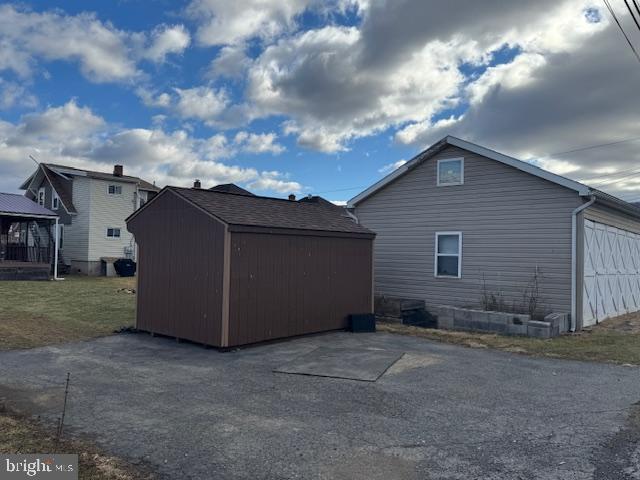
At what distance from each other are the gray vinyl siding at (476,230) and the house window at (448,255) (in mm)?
140

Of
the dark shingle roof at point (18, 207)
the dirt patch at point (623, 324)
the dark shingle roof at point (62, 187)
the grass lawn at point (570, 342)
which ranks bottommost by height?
the grass lawn at point (570, 342)

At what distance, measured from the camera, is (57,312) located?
42.0 feet

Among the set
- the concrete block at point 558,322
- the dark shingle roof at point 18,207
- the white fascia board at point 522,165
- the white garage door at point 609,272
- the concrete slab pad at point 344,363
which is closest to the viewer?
the concrete slab pad at point 344,363

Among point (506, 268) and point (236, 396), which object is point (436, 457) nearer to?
point (236, 396)

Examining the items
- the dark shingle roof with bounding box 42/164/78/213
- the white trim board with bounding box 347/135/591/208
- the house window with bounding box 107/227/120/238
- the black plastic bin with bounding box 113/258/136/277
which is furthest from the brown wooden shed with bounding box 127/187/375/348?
the dark shingle roof with bounding box 42/164/78/213

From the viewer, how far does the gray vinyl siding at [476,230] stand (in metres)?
11.1

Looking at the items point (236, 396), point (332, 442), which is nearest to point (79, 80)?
point (236, 396)

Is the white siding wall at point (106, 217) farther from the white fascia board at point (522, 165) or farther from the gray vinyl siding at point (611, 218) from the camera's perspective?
the gray vinyl siding at point (611, 218)

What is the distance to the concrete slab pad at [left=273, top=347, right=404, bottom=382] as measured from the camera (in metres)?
6.80

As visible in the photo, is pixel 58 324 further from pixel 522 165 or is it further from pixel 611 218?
pixel 611 218

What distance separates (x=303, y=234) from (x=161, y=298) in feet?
11.0

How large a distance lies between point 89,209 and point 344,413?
84.8 ft

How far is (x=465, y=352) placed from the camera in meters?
8.59

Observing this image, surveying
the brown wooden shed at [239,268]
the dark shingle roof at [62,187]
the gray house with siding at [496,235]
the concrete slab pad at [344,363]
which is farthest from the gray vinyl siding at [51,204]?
the concrete slab pad at [344,363]
